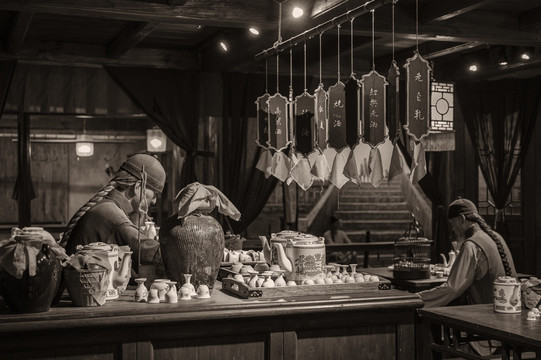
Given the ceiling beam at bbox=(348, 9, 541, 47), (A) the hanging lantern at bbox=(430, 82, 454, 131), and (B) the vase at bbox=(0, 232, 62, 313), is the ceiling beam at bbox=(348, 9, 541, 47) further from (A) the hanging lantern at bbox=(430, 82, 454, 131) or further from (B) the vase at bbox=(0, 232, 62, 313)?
(B) the vase at bbox=(0, 232, 62, 313)

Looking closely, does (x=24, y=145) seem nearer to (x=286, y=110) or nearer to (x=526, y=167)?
(x=286, y=110)

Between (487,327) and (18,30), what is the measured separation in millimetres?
4914

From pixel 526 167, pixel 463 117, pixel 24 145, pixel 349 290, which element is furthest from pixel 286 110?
pixel 526 167

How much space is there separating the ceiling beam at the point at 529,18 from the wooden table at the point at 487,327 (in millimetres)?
3342

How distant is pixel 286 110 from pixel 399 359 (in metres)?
2.45

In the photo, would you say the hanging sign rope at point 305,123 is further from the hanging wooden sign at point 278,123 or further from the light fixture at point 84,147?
the light fixture at point 84,147

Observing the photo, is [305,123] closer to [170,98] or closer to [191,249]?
[191,249]

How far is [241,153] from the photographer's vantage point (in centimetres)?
831

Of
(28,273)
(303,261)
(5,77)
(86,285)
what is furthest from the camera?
(5,77)

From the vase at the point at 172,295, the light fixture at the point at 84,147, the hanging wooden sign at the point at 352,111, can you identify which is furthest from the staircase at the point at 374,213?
the vase at the point at 172,295

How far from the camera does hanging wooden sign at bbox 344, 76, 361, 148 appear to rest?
4414 mm

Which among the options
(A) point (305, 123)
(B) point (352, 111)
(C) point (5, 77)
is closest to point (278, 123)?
(A) point (305, 123)

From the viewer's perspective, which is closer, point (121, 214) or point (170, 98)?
point (121, 214)

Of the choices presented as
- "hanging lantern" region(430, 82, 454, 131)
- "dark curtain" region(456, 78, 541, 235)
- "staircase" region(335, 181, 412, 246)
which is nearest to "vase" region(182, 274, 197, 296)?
"hanging lantern" region(430, 82, 454, 131)
